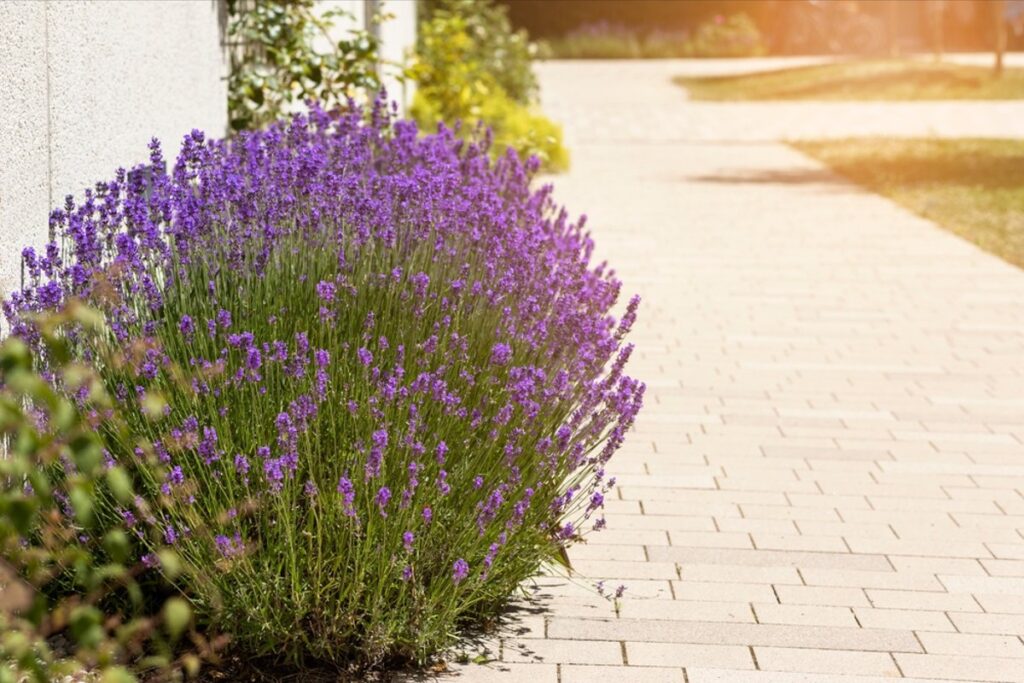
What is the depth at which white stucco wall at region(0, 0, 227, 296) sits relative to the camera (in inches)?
177

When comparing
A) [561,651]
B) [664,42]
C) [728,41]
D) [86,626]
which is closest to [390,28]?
[561,651]

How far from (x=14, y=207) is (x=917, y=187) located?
39.4 ft

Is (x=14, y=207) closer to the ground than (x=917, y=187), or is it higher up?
higher up

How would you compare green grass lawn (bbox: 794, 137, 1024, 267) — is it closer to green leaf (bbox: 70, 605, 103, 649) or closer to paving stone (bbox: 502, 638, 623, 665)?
paving stone (bbox: 502, 638, 623, 665)

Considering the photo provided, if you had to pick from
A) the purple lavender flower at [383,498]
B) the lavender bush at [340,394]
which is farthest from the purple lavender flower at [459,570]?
the purple lavender flower at [383,498]

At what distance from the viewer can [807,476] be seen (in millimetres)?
5668

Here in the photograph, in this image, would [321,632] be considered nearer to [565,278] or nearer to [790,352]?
[565,278]

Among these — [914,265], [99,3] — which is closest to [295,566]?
[99,3]

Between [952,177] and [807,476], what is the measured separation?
430 inches

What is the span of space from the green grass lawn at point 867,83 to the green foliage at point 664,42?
300 inches

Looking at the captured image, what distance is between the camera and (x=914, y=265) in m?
10.5

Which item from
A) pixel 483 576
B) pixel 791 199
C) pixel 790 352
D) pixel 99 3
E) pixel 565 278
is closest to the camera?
pixel 483 576

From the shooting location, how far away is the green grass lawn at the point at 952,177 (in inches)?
489

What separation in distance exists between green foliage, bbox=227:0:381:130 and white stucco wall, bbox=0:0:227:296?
0.62m
